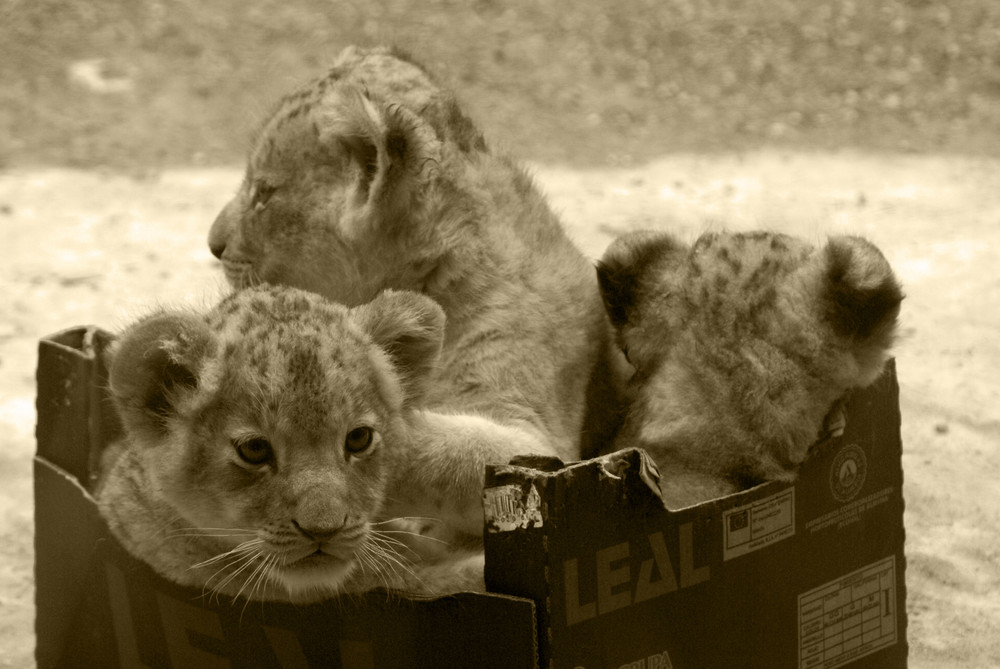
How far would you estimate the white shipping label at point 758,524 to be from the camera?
3.02m

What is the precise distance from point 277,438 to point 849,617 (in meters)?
1.50

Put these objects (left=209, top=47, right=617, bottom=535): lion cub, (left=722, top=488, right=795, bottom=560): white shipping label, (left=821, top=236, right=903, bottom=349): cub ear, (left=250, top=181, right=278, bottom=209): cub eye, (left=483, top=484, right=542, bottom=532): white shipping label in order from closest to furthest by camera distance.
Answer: (left=483, top=484, right=542, bottom=532): white shipping label → (left=722, top=488, right=795, bottom=560): white shipping label → (left=821, top=236, right=903, bottom=349): cub ear → (left=209, top=47, right=617, bottom=535): lion cub → (left=250, top=181, right=278, bottom=209): cub eye

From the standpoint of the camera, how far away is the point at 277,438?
2.79m

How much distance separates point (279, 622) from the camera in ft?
9.40

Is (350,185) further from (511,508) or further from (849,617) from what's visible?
(849,617)

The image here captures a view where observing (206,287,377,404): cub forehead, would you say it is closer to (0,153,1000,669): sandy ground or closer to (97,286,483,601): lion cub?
(97,286,483,601): lion cub

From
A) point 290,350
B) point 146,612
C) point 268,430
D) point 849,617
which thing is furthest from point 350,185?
point 849,617

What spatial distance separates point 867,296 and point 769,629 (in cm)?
80

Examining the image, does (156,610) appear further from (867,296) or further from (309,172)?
(867,296)

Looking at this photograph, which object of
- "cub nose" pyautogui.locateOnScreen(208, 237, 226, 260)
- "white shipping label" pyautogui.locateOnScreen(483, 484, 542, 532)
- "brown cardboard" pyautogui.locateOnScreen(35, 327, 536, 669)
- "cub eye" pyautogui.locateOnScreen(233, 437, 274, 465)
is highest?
"cub nose" pyautogui.locateOnScreen(208, 237, 226, 260)

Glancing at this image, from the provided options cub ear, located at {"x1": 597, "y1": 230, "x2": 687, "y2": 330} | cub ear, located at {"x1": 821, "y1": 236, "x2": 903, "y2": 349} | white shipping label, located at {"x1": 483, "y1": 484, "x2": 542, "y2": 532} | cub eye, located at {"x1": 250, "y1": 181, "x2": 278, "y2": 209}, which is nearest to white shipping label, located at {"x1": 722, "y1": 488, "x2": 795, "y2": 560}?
cub ear, located at {"x1": 821, "y1": 236, "x2": 903, "y2": 349}

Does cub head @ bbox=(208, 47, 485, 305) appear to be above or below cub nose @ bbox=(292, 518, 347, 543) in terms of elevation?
above

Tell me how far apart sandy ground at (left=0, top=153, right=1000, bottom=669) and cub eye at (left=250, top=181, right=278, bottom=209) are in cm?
29

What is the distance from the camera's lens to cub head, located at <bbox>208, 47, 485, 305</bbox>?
3553 mm
